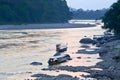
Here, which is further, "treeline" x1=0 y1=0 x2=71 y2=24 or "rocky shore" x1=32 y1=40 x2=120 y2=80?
"treeline" x1=0 y1=0 x2=71 y2=24

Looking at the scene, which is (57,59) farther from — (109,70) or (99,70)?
(109,70)

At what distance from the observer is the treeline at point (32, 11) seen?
5453 inches

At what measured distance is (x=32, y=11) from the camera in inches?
6004

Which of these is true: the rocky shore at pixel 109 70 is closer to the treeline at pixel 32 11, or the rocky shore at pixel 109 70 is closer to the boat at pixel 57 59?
the boat at pixel 57 59

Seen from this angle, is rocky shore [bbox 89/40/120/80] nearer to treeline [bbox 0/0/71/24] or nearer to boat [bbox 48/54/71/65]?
boat [bbox 48/54/71/65]

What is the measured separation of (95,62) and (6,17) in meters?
92.9

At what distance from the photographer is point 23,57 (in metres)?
55.1

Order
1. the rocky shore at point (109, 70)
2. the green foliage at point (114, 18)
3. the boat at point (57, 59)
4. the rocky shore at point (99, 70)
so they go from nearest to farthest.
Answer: the rocky shore at point (109, 70) → the rocky shore at point (99, 70) → the boat at point (57, 59) → the green foliage at point (114, 18)

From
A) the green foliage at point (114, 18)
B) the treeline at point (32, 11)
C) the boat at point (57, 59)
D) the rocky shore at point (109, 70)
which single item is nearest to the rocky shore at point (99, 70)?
the rocky shore at point (109, 70)

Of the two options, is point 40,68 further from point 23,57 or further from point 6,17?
point 6,17

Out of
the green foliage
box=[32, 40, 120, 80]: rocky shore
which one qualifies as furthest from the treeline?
box=[32, 40, 120, 80]: rocky shore

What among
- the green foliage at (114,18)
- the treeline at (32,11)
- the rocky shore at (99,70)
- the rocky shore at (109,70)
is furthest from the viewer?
the treeline at (32,11)

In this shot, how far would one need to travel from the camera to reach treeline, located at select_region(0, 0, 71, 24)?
138 m

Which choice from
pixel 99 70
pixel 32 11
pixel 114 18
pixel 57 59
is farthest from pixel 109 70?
pixel 32 11
